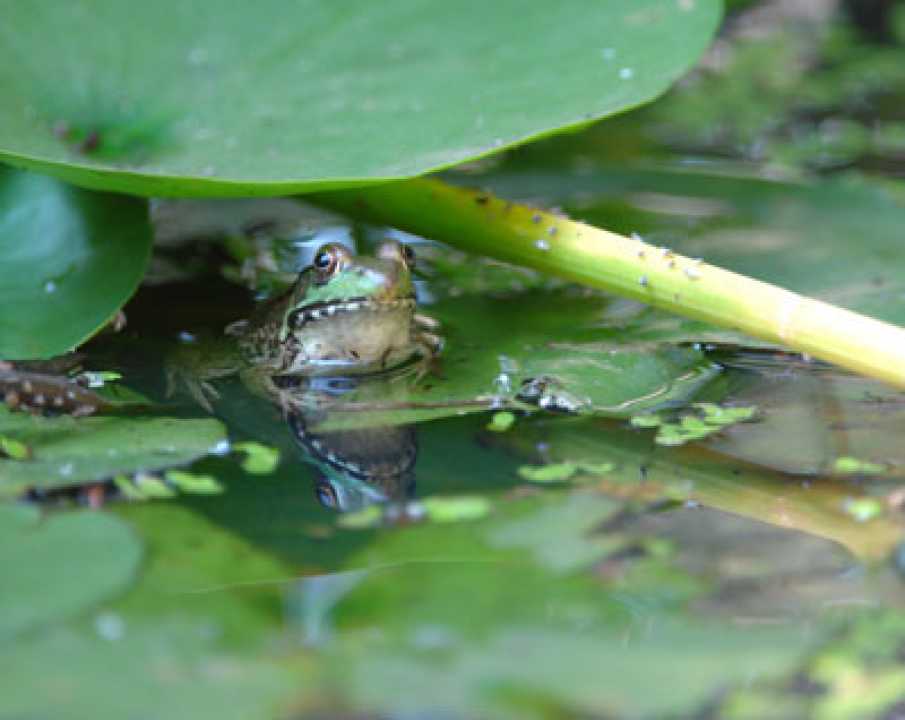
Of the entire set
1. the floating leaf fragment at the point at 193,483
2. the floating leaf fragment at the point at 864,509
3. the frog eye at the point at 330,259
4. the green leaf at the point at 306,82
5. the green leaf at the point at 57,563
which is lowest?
the floating leaf fragment at the point at 864,509

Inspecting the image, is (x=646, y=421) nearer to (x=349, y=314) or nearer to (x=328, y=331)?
(x=349, y=314)

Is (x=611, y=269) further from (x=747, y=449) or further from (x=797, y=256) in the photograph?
(x=797, y=256)

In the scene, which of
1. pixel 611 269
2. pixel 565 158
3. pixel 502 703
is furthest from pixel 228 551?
pixel 565 158

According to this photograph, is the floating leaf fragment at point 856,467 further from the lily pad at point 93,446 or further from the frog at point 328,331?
the lily pad at point 93,446

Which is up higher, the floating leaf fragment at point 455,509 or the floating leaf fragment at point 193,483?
the floating leaf fragment at point 193,483

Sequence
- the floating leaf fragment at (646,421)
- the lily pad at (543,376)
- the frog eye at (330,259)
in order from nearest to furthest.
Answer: the floating leaf fragment at (646,421), the lily pad at (543,376), the frog eye at (330,259)

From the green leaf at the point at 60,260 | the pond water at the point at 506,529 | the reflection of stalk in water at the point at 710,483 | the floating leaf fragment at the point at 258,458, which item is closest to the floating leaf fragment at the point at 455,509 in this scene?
the pond water at the point at 506,529

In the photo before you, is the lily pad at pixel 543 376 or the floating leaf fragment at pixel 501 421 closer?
the floating leaf fragment at pixel 501 421
